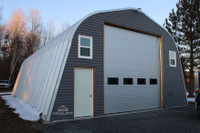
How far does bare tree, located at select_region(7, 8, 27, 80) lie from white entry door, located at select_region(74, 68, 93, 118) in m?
25.0

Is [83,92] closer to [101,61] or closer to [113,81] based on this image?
[101,61]

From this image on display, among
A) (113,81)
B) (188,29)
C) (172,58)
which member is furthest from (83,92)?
(188,29)

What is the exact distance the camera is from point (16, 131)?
5871mm

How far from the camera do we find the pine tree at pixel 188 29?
17.7 metres

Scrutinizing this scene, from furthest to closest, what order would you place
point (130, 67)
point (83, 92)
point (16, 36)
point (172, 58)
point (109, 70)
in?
point (16, 36), point (172, 58), point (130, 67), point (109, 70), point (83, 92)

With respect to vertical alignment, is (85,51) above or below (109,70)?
above

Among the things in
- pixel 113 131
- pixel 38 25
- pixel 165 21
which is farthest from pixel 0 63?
pixel 113 131

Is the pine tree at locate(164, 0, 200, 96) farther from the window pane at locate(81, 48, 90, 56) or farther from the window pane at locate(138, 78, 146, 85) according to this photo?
the window pane at locate(81, 48, 90, 56)

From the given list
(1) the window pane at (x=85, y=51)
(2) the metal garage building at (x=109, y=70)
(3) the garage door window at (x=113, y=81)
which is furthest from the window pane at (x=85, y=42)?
(3) the garage door window at (x=113, y=81)

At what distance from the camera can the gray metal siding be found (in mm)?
7848

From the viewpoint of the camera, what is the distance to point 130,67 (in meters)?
10.5

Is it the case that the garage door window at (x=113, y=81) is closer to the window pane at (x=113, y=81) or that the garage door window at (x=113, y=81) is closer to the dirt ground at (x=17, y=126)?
the window pane at (x=113, y=81)

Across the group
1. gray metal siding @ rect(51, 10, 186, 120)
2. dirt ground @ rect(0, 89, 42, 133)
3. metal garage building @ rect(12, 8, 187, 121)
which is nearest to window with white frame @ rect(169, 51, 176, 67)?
metal garage building @ rect(12, 8, 187, 121)

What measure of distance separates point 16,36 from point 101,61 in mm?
25569
